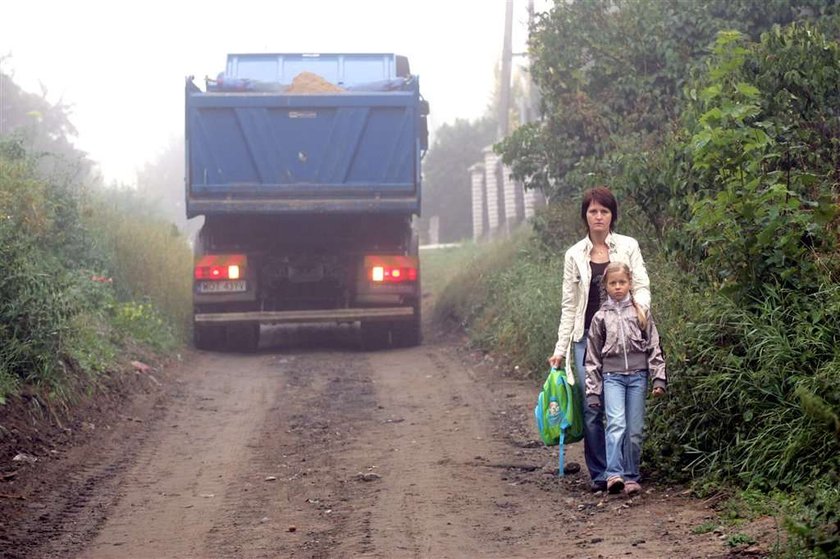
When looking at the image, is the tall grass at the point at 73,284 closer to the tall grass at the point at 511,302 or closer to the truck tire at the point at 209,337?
the truck tire at the point at 209,337

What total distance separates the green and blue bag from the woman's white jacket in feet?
0.52

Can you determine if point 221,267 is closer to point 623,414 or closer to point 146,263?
point 146,263

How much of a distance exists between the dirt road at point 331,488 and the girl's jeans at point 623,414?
235mm

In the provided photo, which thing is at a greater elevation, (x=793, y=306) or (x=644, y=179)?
(x=644, y=179)

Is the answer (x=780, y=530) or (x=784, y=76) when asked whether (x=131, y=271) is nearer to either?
(x=784, y=76)

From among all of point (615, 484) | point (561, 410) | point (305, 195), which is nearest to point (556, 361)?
point (561, 410)

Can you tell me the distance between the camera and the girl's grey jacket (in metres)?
6.64

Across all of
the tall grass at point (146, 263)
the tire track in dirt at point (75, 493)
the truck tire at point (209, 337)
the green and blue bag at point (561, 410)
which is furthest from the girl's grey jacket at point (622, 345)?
the tall grass at point (146, 263)

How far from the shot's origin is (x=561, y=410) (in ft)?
22.9

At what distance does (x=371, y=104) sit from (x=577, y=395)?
25.7 ft

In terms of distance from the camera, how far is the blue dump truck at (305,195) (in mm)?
14273

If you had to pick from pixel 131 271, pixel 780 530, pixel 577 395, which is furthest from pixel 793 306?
pixel 131 271

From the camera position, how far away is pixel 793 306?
22.5 ft

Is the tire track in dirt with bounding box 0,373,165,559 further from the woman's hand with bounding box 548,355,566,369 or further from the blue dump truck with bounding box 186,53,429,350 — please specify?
the blue dump truck with bounding box 186,53,429,350
